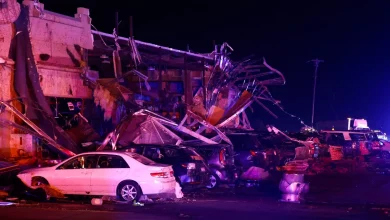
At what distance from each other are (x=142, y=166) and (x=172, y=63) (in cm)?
1287

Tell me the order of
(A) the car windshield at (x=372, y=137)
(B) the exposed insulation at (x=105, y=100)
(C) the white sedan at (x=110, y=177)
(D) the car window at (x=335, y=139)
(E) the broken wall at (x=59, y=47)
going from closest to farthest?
1. (C) the white sedan at (x=110, y=177)
2. (E) the broken wall at (x=59, y=47)
3. (B) the exposed insulation at (x=105, y=100)
4. (D) the car window at (x=335, y=139)
5. (A) the car windshield at (x=372, y=137)

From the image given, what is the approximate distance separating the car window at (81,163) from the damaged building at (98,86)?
415 cm

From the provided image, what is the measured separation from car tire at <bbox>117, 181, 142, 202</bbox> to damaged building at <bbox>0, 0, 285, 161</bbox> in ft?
17.3

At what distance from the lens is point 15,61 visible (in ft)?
67.5

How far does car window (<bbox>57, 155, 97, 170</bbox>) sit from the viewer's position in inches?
609

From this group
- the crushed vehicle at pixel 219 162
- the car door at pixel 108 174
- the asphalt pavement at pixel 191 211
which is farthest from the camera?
the crushed vehicle at pixel 219 162

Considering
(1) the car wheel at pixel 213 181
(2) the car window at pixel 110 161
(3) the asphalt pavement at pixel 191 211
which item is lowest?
(3) the asphalt pavement at pixel 191 211

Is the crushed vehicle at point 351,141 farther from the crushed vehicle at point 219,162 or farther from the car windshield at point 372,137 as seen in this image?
the crushed vehicle at point 219,162

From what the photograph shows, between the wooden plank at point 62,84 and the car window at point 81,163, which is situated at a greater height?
the wooden plank at point 62,84

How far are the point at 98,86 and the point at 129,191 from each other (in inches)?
364

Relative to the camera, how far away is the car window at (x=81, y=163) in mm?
15461

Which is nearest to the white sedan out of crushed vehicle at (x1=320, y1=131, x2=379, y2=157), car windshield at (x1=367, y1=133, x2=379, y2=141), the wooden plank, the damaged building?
the damaged building

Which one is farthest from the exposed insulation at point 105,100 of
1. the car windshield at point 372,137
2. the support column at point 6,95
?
the car windshield at point 372,137

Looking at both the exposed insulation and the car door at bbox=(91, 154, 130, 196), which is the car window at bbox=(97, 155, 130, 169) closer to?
the car door at bbox=(91, 154, 130, 196)
